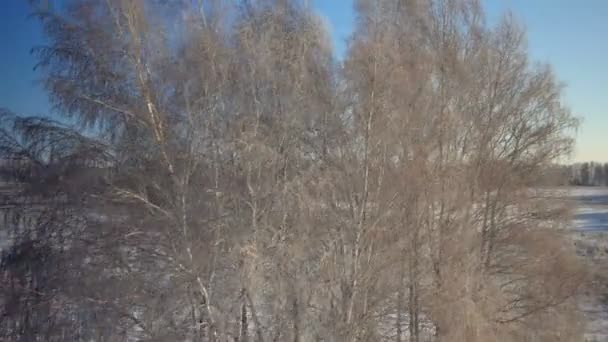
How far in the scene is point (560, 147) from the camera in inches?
344

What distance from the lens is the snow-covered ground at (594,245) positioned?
9802 millimetres

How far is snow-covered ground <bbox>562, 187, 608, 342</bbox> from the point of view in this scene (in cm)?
980

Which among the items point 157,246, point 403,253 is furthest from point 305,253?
point 157,246

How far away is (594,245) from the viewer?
18922 mm

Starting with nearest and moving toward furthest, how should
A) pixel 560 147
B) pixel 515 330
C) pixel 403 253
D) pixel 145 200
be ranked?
pixel 145 200 < pixel 403 253 < pixel 515 330 < pixel 560 147

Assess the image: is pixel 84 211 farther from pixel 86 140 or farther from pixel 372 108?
pixel 372 108

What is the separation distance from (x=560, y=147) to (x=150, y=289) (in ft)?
28.4

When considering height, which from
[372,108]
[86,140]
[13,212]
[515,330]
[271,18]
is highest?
[271,18]

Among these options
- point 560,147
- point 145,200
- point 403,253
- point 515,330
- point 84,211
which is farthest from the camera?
point 560,147

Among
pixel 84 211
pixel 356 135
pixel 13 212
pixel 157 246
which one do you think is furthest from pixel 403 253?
pixel 13 212

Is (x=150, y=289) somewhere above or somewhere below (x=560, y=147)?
below

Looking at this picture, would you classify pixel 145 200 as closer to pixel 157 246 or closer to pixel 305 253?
pixel 157 246

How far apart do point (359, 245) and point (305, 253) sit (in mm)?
930

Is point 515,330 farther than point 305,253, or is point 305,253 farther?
point 515,330
